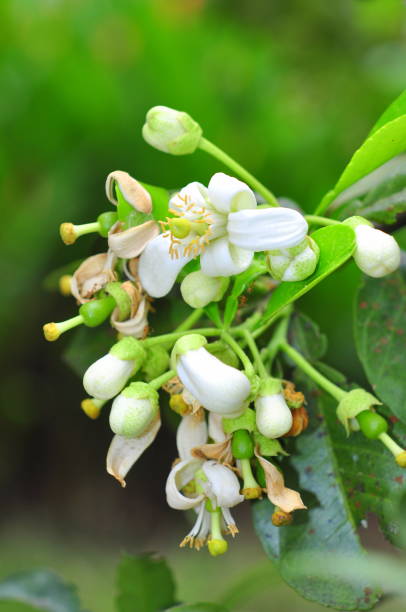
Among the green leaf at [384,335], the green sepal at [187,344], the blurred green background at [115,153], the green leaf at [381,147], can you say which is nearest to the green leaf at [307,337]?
the green leaf at [384,335]

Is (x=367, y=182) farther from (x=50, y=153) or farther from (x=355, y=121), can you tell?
(x=50, y=153)

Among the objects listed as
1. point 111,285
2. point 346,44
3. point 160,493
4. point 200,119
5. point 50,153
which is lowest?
point 160,493

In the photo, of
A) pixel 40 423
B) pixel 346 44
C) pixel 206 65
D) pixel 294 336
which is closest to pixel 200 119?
pixel 206 65

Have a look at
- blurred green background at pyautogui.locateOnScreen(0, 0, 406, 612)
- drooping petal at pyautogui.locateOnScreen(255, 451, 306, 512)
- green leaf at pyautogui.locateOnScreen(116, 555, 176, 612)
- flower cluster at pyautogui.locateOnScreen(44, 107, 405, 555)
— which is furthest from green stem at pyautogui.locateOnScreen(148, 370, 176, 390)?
blurred green background at pyautogui.locateOnScreen(0, 0, 406, 612)

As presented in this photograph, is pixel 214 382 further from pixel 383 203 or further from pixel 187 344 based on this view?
pixel 383 203

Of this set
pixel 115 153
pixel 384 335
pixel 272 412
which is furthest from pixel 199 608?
pixel 115 153

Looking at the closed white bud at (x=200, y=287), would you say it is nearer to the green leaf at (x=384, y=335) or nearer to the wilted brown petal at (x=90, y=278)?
the wilted brown petal at (x=90, y=278)
